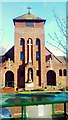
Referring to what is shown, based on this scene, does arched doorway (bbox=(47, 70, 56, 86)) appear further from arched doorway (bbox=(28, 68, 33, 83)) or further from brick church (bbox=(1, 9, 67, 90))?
arched doorway (bbox=(28, 68, 33, 83))

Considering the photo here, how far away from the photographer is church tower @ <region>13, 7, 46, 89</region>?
19.2 m

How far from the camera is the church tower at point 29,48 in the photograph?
1921 cm

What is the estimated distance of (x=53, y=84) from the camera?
1922 cm

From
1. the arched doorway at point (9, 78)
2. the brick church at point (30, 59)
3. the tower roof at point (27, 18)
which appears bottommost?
the arched doorway at point (9, 78)

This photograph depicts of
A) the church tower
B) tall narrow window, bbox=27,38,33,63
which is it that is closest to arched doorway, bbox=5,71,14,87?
the church tower

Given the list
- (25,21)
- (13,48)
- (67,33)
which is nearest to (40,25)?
(25,21)

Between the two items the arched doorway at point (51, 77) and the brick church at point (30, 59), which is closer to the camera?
the brick church at point (30, 59)

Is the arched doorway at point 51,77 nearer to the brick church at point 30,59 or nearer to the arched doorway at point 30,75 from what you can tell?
the brick church at point 30,59

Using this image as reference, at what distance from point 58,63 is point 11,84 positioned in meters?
4.11

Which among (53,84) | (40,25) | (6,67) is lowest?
(53,84)

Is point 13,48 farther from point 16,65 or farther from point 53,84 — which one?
point 53,84

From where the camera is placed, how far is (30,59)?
760 inches

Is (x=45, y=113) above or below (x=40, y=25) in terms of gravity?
below

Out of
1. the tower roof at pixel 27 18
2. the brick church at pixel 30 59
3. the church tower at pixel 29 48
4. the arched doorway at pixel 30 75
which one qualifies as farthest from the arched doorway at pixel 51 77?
the tower roof at pixel 27 18
